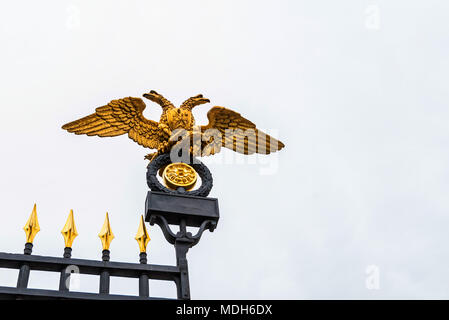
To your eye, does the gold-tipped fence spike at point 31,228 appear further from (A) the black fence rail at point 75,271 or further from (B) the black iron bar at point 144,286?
(B) the black iron bar at point 144,286

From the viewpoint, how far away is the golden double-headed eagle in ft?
27.0

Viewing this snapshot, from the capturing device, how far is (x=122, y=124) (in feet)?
27.7

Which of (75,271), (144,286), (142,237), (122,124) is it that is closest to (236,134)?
(122,124)

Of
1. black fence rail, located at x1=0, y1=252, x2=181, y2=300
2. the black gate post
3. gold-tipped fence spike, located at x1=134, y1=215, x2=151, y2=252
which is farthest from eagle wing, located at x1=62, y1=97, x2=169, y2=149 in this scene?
black fence rail, located at x1=0, y1=252, x2=181, y2=300

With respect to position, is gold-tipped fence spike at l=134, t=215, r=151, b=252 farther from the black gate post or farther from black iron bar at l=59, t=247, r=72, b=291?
black iron bar at l=59, t=247, r=72, b=291

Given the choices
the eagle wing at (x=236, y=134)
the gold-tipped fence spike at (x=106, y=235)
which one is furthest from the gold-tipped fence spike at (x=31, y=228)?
the eagle wing at (x=236, y=134)

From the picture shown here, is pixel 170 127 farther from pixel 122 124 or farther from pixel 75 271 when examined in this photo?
pixel 75 271

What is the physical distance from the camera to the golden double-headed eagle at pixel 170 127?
8242 mm

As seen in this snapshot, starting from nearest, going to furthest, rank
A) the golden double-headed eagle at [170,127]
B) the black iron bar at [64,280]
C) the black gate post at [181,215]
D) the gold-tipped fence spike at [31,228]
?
1. the black iron bar at [64,280]
2. the gold-tipped fence spike at [31,228]
3. the black gate post at [181,215]
4. the golden double-headed eagle at [170,127]

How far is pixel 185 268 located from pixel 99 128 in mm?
2583

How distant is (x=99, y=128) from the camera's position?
834 cm

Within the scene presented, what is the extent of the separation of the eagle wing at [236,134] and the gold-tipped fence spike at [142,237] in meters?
1.90
